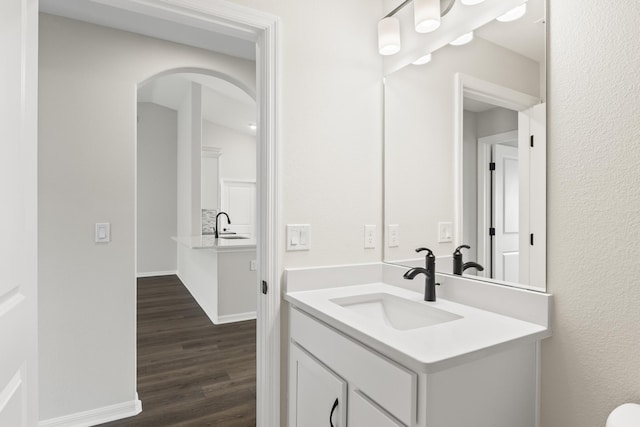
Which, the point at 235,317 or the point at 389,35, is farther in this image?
the point at 235,317

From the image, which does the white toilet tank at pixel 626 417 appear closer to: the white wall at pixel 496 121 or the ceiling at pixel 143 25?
the white wall at pixel 496 121

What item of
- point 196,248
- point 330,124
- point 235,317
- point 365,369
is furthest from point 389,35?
point 235,317

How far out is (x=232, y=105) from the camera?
6.09 metres

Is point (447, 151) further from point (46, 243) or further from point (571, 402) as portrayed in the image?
point (46, 243)

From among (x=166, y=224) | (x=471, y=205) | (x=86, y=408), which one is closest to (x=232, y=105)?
(x=166, y=224)

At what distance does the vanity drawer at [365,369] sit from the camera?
85 centimetres

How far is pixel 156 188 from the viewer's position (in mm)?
6602

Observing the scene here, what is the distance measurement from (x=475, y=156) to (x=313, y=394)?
113cm

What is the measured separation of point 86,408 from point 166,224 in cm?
507

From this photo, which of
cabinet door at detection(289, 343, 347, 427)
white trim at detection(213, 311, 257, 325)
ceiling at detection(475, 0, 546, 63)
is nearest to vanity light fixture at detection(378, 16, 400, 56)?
ceiling at detection(475, 0, 546, 63)

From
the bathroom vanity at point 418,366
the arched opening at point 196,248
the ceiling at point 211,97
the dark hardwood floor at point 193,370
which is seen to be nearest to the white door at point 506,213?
the bathroom vanity at point 418,366

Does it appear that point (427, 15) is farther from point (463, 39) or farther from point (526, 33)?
point (526, 33)

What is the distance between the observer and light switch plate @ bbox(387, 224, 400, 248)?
1697mm

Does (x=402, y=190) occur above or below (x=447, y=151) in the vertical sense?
below
